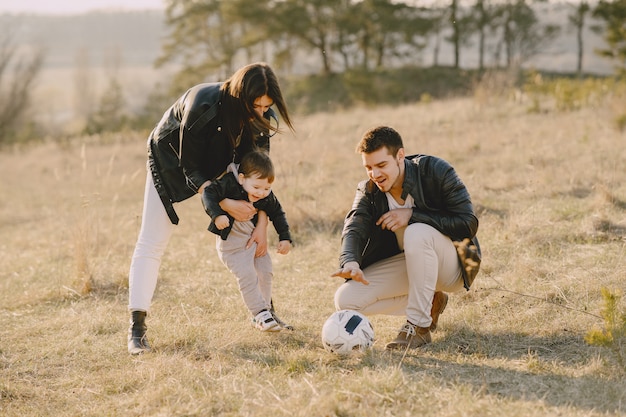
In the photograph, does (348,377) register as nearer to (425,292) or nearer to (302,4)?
(425,292)

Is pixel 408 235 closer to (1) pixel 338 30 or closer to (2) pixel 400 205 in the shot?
(2) pixel 400 205

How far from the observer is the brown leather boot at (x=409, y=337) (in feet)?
12.7

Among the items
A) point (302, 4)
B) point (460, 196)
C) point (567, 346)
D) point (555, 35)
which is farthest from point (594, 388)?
point (555, 35)

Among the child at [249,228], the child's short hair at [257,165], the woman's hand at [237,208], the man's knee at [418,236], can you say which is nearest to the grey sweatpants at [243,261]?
the child at [249,228]

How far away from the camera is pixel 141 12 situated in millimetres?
177250

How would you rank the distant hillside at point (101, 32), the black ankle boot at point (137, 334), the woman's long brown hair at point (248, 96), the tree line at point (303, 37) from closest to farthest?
the woman's long brown hair at point (248, 96) → the black ankle boot at point (137, 334) → the tree line at point (303, 37) → the distant hillside at point (101, 32)

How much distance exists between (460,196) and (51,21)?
19258cm

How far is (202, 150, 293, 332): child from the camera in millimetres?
4000

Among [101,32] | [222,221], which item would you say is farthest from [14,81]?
[101,32]

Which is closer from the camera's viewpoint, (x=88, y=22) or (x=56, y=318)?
(x=56, y=318)

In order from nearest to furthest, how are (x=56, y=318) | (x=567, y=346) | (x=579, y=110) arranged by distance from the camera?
(x=567, y=346)
(x=56, y=318)
(x=579, y=110)

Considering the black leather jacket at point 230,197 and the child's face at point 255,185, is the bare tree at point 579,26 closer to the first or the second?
the black leather jacket at point 230,197

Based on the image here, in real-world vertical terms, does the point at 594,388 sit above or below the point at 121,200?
above

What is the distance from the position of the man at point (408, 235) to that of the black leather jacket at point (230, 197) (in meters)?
0.50
